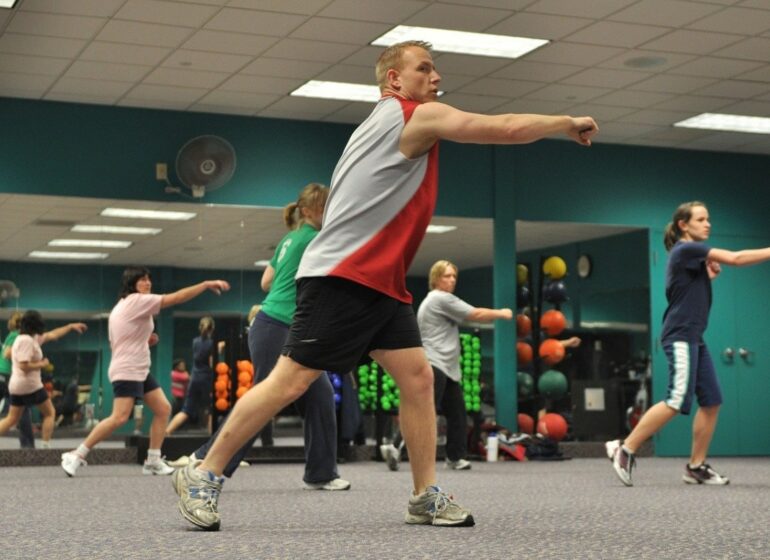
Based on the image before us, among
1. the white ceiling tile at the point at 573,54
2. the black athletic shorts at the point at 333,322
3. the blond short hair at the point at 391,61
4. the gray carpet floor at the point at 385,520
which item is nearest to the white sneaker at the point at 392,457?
the gray carpet floor at the point at 385,520

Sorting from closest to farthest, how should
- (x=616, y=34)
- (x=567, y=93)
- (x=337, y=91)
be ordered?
(x=616, y=34) < (x=337, y=91) < (x=567, y=93)

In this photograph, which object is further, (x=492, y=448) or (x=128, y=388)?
(x=492, y=448)

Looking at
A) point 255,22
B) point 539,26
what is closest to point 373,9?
point 255,22

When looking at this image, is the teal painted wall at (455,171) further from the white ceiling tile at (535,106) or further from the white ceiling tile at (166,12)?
the white ceiling tile at (166,12)

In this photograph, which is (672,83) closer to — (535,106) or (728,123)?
(535,106)

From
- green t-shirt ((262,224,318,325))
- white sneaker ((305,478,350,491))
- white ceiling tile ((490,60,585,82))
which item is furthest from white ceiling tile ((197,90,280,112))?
white sneaker ((305,478,350,491))

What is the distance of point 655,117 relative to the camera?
10477 mm

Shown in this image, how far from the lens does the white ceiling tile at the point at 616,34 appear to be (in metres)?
7.90

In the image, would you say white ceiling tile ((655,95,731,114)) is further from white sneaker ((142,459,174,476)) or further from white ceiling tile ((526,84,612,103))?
white sneaker ((142,459,174,476))

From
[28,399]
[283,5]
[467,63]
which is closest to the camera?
[283,5]

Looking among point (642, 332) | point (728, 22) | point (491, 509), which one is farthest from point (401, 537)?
point (642, 332)

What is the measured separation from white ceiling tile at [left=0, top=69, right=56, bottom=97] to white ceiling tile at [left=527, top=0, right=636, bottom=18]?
381 cm

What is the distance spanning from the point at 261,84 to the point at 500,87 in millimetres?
1877

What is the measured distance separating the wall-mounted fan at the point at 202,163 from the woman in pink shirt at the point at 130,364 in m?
2.35
